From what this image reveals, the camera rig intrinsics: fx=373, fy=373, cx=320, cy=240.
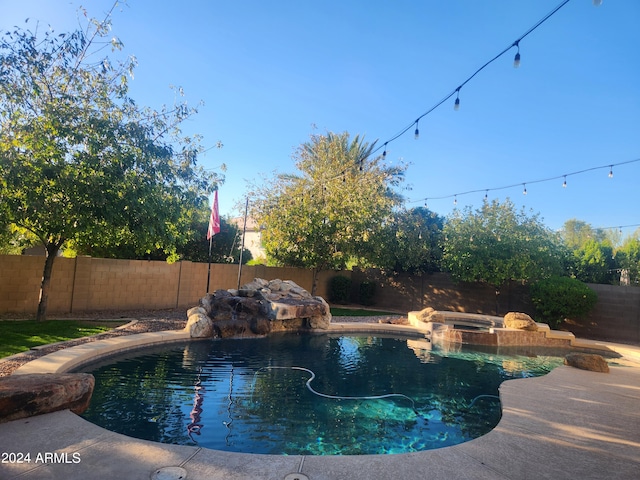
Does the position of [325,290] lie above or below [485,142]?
below

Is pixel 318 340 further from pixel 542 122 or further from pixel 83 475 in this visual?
pixel 542 122

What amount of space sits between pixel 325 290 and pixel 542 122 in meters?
12.8

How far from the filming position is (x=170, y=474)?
2945mm

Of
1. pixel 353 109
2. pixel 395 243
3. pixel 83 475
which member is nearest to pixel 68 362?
pixel 83 475

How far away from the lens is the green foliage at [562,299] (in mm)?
13711

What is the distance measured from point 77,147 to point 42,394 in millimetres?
6534

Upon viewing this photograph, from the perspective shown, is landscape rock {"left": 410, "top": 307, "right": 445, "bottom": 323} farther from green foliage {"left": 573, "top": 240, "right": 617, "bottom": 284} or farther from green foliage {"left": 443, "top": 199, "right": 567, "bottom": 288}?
green foliage {"left": 573, "top": 240, "right": 617, "bottom": 284}

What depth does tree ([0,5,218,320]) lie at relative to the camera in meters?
7.78

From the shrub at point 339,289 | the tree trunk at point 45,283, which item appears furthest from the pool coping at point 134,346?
the shrub at point 339,289

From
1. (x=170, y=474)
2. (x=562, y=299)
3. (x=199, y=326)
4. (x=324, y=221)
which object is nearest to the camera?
(x=170, y=474)

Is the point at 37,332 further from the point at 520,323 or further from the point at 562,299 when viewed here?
the point at 562,299

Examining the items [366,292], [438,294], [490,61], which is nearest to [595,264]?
[438,294]

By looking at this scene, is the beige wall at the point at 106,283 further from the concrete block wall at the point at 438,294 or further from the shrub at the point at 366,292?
the concrete block wall at the point at 438,294

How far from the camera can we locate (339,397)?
580 cm
